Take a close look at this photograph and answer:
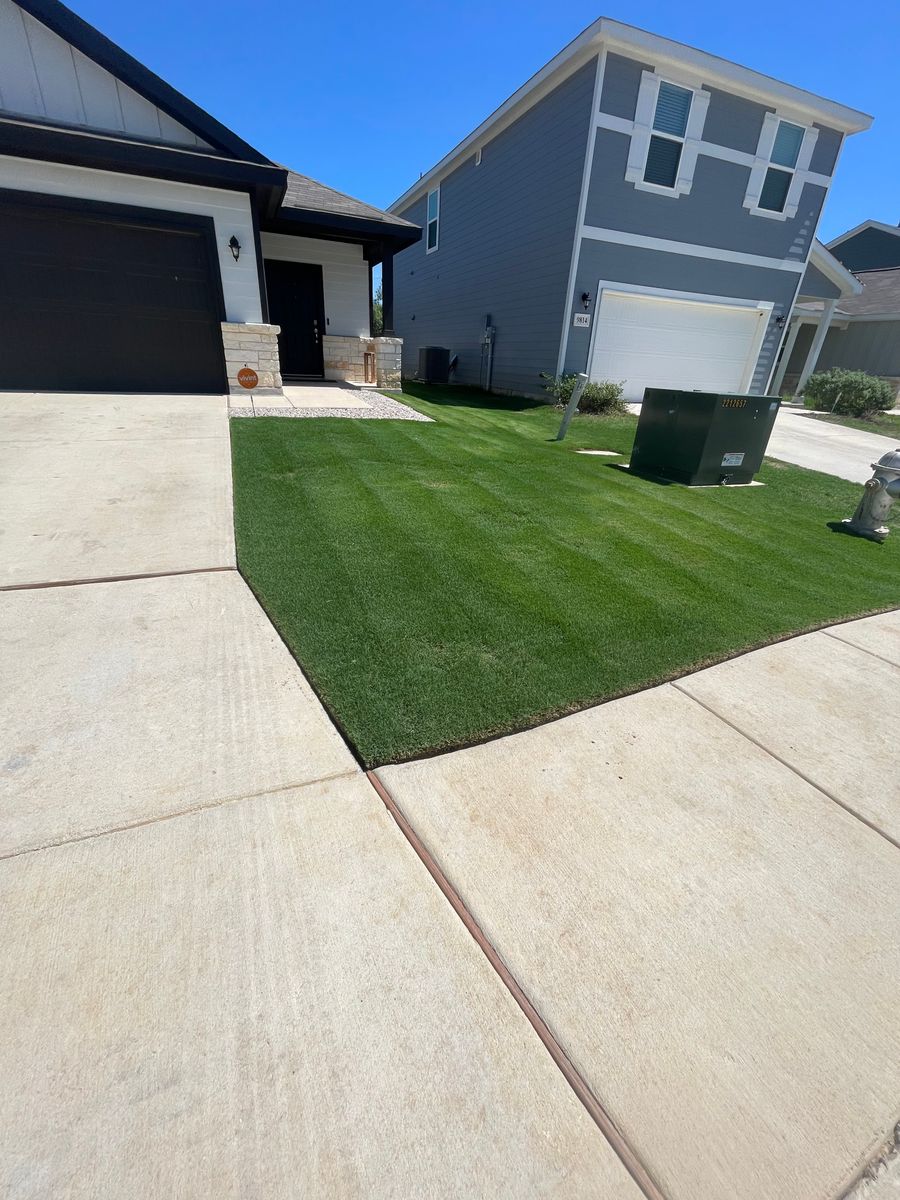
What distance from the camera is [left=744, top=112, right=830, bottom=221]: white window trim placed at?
11586 mm

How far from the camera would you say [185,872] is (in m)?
1.58

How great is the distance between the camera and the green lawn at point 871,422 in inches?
502

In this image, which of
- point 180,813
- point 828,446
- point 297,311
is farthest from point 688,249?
point 180,813

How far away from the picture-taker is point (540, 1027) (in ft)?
4.28

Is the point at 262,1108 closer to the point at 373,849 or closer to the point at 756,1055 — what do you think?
the point at 373,849

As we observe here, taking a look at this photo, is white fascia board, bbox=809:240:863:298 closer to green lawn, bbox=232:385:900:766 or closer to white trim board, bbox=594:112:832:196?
white trim board, bbox=594:112:832:196

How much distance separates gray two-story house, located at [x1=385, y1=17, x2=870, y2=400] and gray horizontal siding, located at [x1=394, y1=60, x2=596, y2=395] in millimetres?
53

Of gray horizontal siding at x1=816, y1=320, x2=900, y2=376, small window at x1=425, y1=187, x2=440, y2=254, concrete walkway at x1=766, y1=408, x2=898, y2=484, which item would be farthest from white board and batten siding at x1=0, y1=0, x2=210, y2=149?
gray horizontal siding at x1=816, y1=320, x2=900, y2=376

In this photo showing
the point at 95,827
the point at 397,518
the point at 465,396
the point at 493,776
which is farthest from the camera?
the point at 465,396

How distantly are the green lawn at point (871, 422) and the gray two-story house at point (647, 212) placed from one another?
1900 mm

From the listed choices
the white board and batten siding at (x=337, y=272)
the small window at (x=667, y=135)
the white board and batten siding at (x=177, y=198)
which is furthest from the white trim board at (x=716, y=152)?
the white board and batten siding at (x=177, y=198)

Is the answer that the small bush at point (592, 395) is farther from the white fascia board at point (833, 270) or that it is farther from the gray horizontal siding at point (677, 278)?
the white fascia board at point (833, 270)

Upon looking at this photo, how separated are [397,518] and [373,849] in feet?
10.1

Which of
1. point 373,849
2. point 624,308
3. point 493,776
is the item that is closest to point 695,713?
point 493,776
